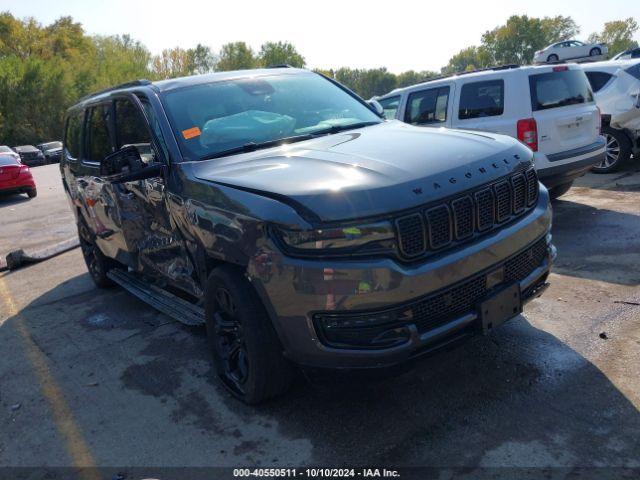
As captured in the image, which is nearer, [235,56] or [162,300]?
[162,300]

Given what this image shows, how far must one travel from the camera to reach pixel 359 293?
8.95 ft

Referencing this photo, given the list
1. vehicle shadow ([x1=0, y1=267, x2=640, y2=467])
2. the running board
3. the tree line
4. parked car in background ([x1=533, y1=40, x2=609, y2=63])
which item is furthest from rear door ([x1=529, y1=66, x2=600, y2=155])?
parked car in background ([x1=533, y1=40, x2=609, y2=63])

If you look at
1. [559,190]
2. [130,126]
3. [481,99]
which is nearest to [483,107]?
[481,99]

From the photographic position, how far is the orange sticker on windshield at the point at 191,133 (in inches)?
152

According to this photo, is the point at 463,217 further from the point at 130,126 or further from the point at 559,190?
the point at 559,190

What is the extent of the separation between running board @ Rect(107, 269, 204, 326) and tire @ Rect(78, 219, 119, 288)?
17 cm

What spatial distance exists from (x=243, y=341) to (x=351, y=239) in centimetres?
99

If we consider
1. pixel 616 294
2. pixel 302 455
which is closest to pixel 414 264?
pixel 302 455

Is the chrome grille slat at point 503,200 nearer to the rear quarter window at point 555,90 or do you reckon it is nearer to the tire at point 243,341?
the tire at point 243,341

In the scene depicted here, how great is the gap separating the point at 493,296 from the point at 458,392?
71 centimetres

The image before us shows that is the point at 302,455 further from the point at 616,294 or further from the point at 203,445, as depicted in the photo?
the point at 616,294

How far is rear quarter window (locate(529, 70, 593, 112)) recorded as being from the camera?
7293 mm

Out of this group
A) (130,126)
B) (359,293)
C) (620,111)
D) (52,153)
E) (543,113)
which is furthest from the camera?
(52,153)

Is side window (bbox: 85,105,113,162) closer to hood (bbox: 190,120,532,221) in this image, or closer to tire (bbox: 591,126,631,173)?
hood (bbox: 190,120,532,221)
